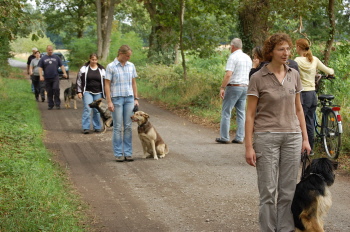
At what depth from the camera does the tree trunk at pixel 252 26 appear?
1571 centimetres

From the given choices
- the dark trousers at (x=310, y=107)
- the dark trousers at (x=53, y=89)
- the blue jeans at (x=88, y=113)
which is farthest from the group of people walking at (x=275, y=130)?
the dark trousers at (x=53, y=89)

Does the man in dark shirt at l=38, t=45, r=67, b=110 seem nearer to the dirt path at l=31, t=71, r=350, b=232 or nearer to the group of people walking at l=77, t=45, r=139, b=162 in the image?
the dirt path at l=31, t=71, r=350, b=232

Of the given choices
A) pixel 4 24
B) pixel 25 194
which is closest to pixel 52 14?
pixel 4 24

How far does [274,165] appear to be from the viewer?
4938 millimetres

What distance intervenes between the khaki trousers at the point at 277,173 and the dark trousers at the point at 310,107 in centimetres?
410

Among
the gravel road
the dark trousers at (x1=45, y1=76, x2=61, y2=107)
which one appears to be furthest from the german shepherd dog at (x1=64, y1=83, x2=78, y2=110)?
the gravel road

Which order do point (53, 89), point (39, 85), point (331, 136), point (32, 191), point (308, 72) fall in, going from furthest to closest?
point (39, 85) < point (53, 89) < point (331, 136) < point (308, 72) < point (32, 191)

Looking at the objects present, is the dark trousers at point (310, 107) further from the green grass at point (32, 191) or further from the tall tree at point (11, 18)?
the tall tree at point (11, 18)

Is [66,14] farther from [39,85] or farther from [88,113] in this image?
[88,113]

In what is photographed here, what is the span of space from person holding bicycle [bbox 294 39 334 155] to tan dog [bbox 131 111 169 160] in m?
3.02

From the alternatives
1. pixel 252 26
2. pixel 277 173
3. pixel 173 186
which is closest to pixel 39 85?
pixel 252 26

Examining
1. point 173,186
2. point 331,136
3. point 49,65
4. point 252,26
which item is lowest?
point 173,186

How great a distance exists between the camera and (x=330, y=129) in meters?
9.27

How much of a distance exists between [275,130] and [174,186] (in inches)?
131
